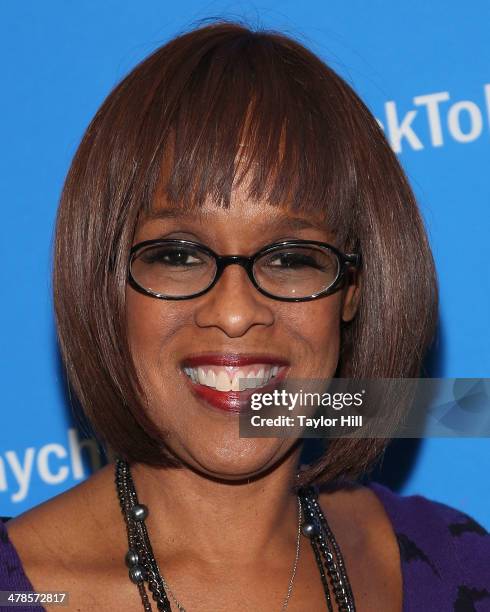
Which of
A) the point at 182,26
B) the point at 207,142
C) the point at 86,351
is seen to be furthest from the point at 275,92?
the point at 182,26

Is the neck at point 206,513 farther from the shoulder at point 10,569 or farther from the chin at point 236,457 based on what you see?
the shoulder at point 10,569

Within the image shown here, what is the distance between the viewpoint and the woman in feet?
4.90

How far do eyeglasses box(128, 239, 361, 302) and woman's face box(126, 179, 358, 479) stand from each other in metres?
0.01

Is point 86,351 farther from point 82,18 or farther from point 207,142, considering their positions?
point 82,18

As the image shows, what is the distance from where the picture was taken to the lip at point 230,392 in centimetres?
152

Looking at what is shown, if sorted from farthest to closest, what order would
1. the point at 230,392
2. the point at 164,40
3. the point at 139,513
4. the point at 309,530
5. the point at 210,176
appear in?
the point at 164,40 < the point at 309,530 < the point at 139,513 < the point at 230,392 < the point at 210,176

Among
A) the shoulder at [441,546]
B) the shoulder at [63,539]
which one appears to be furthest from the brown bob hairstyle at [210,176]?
the shoulder at [441,546]

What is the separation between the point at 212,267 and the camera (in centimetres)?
149

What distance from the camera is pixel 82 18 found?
2.19 metres

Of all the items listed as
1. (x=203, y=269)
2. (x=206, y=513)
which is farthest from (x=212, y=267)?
(x=206, y=513)

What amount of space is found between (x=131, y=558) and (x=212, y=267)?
0.52m

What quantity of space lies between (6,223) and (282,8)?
2.60 ft

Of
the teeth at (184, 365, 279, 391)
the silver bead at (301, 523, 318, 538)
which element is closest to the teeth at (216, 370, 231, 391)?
the teeth at (184, 365, 279, 391)

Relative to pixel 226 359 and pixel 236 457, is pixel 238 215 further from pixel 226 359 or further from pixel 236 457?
pixel 236 457
